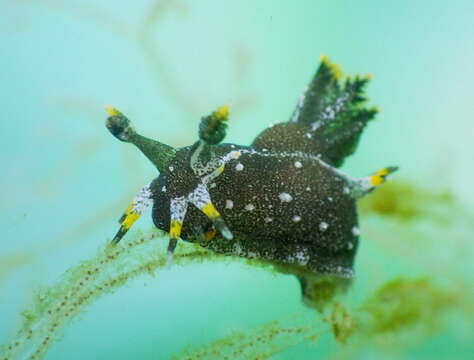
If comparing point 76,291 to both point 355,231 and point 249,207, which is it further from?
point 355,231

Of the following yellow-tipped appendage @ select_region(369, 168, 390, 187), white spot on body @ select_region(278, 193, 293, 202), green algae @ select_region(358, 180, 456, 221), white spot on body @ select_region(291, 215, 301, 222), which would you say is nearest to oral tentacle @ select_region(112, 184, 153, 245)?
white spot on body @ select_region(278, 193, 293, 202)

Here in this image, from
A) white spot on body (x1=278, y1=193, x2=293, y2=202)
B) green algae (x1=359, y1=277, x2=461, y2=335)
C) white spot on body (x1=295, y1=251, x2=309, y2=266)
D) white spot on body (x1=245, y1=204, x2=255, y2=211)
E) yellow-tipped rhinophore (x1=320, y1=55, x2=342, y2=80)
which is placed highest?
yellow-tipped rhinophore (x1=320, y1=55, x2=342, y2=80)

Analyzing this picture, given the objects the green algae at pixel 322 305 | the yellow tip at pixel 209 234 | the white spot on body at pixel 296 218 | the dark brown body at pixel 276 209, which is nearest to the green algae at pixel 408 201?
the green algae at pixel 322 305

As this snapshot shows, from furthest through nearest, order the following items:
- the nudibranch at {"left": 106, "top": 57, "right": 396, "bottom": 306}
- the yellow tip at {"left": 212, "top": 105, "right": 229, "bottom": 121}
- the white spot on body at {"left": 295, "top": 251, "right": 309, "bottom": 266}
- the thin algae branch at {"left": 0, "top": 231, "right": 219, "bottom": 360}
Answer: the white spot on body at {"left": 295, "top": 251, "right": 309, "bottom": 266} < the thin algae branch at {"left": 0, "top": 231, "right": 219, "bottom": 360} < the nudibranch at {"left": 106, "top": 57, "right": 396, "bottom": 306} < the yellow tip at {"left": 212, "top": 105, "right": 229, "bottom": 121}

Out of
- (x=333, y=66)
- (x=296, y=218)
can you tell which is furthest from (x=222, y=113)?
(x=333, y=66)

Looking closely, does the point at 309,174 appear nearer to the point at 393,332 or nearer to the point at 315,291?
the point at 315,291

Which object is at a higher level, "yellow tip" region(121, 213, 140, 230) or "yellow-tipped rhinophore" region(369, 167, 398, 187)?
"yellow-tipped rhinophore" region(369, 167, 398, 187)

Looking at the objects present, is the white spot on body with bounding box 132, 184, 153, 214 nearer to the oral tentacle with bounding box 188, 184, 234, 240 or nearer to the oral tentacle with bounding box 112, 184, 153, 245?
the oral tentacle with bounding box 112, 184, 153, 245

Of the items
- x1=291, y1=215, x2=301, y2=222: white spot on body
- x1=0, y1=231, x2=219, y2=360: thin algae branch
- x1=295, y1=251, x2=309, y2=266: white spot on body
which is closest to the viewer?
x1=0, y1=231, x2=219, y2=360: thin algae branch

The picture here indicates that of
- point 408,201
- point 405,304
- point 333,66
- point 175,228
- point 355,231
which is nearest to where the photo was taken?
point 175,228
